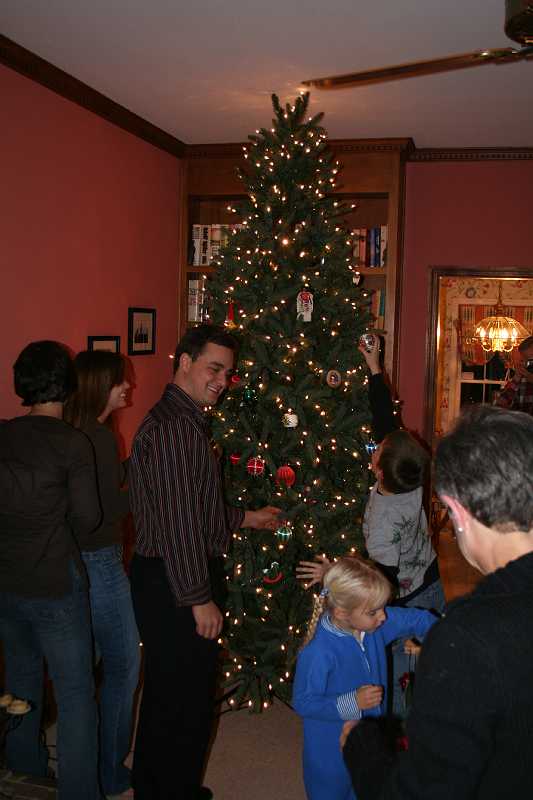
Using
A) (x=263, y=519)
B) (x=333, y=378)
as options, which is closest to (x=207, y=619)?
(x=263, y=519)

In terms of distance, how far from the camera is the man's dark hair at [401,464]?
280cm

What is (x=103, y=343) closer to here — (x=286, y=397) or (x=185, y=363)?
(x=286, y=397)

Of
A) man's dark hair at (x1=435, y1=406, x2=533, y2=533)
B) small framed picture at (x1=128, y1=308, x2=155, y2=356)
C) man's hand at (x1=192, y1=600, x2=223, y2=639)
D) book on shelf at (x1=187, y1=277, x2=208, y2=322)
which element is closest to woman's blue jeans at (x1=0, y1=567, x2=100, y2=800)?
man's hand at (x1=192, y1=600, x2=223, y2=639)

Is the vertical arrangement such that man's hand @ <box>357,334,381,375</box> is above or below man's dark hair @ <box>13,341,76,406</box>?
above

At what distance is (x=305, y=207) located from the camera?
345cm

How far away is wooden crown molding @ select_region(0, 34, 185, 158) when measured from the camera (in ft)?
10.5

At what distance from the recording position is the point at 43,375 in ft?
7.48

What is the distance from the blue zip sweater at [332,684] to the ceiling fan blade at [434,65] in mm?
1639

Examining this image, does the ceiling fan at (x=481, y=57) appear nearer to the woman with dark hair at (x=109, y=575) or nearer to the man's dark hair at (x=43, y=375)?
the man's dark hair at (x=43, y=375)

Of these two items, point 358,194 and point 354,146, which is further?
point 358,194

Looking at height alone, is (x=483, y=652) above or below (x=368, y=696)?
above

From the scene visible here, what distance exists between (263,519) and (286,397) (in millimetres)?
574

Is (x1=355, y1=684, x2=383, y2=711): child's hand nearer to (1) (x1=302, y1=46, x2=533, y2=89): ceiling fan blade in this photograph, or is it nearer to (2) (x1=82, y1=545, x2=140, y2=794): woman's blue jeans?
(2) (x1=82, y1=545, x2=140, y2=794): woman's blue jeans

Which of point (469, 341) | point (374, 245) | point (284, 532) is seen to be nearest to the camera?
point (284, 532)
